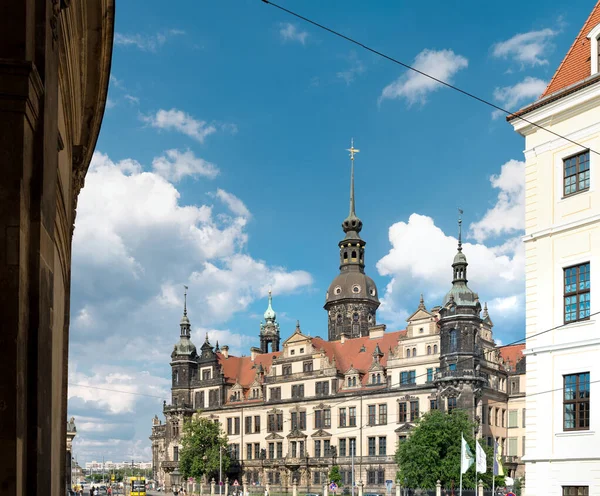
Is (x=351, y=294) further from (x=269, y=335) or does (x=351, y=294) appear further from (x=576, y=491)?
(x=576, y=491)

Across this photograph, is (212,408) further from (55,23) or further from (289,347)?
(55,23)

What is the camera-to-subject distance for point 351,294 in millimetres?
99500

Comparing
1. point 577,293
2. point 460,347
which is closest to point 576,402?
point 577,293

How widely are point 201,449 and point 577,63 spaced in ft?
220

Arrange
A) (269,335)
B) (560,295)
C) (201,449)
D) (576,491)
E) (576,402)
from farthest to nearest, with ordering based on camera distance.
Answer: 1. (269,335)
2. (201,449)
3. (560,295)
4. (576,402)
5. (576,491)

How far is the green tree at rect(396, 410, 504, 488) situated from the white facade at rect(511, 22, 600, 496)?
112 ft

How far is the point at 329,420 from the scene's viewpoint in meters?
78.2

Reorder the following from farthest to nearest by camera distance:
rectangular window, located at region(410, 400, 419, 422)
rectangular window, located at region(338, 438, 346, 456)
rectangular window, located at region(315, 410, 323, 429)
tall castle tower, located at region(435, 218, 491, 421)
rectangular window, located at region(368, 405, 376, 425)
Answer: rectangular window, located at region(315, 410, 323, 429) < rectangular window, located at region(338, 438, 346, 456) < rectangular window, located at region(368, 405, 376, 425) < rectangular window, located at region(410, 400, 419, 422) < tall castle tower, located at region(435, 218, 491, 421)

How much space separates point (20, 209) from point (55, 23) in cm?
204

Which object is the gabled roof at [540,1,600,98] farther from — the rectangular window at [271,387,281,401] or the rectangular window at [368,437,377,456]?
the rectangular window at [271,387,281,401]

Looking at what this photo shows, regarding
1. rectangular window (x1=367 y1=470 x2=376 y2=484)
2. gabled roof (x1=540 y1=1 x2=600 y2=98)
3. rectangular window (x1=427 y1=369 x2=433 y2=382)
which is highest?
gabled roof (x1=540 y1=1 x2=600 y2=98)

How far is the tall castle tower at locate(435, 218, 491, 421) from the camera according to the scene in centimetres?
6719

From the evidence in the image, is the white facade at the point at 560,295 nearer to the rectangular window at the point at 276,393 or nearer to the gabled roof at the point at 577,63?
the gabled roof at the point at 577,63

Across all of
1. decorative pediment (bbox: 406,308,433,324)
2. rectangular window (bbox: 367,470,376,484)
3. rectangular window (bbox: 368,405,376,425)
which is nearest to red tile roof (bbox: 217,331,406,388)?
decorative pediment (bbox: 406,308,433,324)
